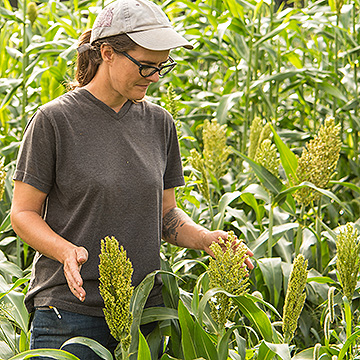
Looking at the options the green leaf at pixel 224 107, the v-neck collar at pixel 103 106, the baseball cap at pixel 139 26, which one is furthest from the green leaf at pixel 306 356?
the green leaf at pixel 224 107

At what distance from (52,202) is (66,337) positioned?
1.47 ft

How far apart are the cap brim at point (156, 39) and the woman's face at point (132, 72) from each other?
0.14 feet

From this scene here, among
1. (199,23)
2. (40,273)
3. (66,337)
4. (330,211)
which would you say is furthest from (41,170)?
(199,23)

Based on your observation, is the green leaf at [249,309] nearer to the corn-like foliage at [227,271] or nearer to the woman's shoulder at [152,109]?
the corn-like foliage at [227,271]

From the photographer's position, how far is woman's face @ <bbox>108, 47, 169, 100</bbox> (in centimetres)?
186

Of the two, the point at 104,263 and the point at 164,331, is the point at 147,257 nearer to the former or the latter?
the point at 164,331

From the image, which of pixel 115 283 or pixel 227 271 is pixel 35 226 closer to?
pixel 115 283

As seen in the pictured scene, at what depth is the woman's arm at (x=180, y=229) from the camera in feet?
6.71

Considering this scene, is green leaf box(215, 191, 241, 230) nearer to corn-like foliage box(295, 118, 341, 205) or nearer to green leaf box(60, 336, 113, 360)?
corn-like foliage box(295, 118, 341, 205)

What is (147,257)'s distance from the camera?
199 cm

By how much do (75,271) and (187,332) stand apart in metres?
0.48

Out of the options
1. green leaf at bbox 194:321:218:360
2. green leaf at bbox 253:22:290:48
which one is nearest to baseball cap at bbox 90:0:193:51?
green leaf at bbox 194:321:218:360

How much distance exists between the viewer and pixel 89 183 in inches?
73.5

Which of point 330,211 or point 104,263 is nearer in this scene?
point 104,263
